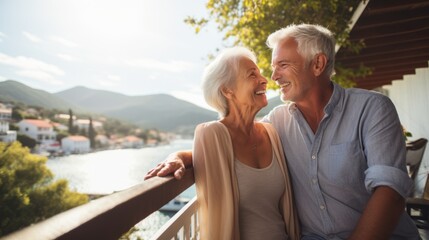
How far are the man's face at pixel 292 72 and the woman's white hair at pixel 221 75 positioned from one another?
0.59 ft

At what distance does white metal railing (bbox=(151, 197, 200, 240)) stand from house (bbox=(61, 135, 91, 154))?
145 feet

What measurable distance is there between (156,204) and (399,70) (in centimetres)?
716

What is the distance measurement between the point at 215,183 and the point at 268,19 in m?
4.05

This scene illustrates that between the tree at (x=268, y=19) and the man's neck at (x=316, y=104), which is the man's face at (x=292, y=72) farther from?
the tree at (x=268, y=19)

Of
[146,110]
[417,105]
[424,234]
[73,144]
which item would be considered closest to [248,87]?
[424,234]

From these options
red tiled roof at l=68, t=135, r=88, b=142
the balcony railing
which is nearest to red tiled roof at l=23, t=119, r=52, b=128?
red tiled roof at l=68, t=135, r=88, b=142

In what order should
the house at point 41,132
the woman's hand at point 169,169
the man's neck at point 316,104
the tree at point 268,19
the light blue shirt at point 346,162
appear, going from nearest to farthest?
the woman's hand at point 169,169 → the light blue shirt at point 346,162 → the man's neck at point 316,104 → the tree at point 268,19 → the house at point 41,132

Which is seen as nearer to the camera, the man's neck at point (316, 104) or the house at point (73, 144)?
the man's neck at point (316, 104)

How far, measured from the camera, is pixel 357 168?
144cm

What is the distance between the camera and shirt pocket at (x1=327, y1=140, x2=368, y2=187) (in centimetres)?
144

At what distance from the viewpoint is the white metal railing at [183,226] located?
1.21m

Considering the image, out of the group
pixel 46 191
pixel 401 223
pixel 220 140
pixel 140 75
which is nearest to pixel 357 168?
pixel 401 223

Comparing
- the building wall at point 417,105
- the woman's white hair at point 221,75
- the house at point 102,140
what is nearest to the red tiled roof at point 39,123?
the house at point 102,140

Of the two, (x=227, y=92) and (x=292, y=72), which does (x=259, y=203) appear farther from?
(x=292, y=72)
